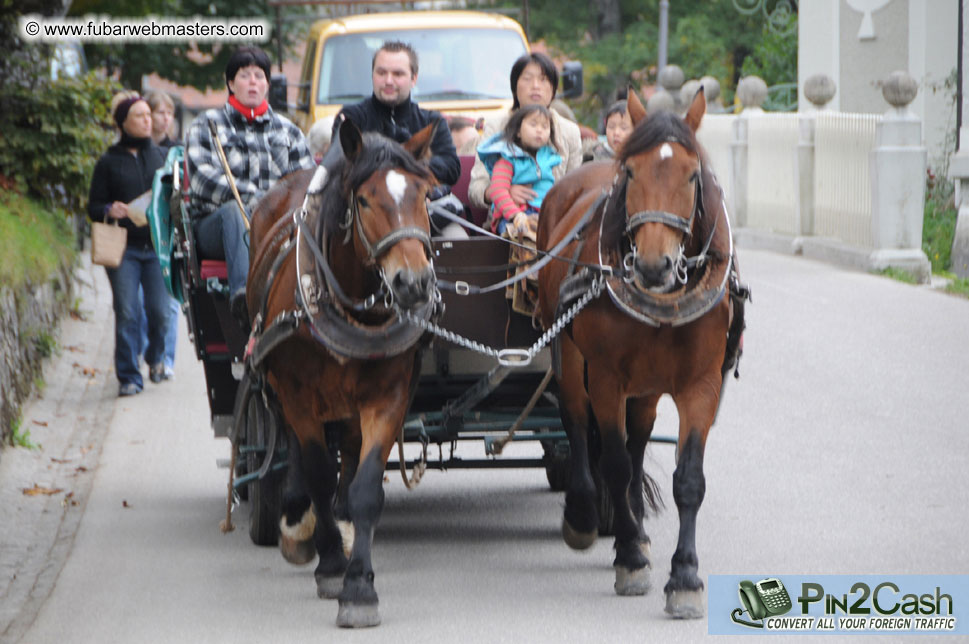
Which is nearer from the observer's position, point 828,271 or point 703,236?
point 703,236

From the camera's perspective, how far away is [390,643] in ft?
18.3

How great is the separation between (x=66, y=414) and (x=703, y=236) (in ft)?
21.7

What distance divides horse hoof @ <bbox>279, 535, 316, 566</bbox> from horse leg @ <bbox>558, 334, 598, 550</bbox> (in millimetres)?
1189

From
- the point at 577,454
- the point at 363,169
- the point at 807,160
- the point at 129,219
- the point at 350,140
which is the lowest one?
the point at 577,454

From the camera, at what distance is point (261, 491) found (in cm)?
723

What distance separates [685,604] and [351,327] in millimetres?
1691

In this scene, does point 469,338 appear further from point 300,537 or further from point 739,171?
point 739,171

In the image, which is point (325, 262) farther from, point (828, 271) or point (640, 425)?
point (828, 271)

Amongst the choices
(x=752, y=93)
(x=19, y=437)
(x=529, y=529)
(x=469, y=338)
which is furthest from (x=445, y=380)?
(x=752, y=93)

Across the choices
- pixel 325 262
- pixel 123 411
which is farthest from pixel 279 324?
pixel 123 411

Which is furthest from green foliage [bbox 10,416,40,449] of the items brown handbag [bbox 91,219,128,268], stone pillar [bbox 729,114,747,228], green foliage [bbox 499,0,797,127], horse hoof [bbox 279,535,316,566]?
green foliage [bbox 499,0,797,127]

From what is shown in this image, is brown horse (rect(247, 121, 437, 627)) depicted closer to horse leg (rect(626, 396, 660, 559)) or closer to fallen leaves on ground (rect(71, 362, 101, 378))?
horse leg (rect(626, 396, 660, 559))

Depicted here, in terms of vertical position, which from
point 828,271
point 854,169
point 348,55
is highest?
point 348,55

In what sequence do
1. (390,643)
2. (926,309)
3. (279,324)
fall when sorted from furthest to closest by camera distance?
(926,309)
(279,324)
(390,643)
